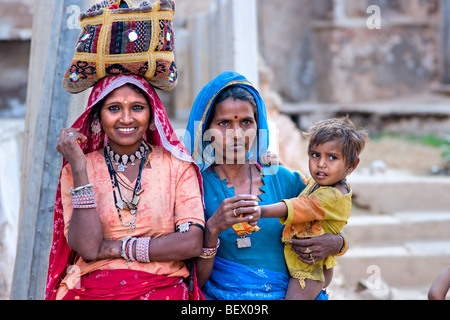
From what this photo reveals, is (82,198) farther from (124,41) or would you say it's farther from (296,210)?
(296,210)

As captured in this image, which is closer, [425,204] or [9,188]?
[9,188]

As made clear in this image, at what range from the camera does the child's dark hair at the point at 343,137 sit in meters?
2.91

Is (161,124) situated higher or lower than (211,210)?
higher

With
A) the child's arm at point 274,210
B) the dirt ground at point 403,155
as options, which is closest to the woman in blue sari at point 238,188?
the child's arm at point 274,210

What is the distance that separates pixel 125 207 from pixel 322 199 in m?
1.00

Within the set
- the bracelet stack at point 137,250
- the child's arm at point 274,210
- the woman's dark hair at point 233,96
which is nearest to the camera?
the bracelet stack at point 137,250

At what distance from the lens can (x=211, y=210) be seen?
2980 millimetres

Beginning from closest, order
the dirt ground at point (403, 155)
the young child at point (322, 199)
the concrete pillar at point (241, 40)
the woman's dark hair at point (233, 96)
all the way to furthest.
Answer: the young child at point (322, 199)
the woman's dark hair at point (233, 96)
the concrete pillar at point (241, 40)
the dirt ground at point (403, 155)

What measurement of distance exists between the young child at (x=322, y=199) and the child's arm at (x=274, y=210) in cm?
2

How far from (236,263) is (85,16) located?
4.87ft

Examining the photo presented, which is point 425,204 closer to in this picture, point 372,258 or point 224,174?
point 372,258

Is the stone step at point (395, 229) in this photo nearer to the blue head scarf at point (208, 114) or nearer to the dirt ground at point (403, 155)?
the dirt ground at point (403, 155)

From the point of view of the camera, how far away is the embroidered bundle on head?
2687mm
